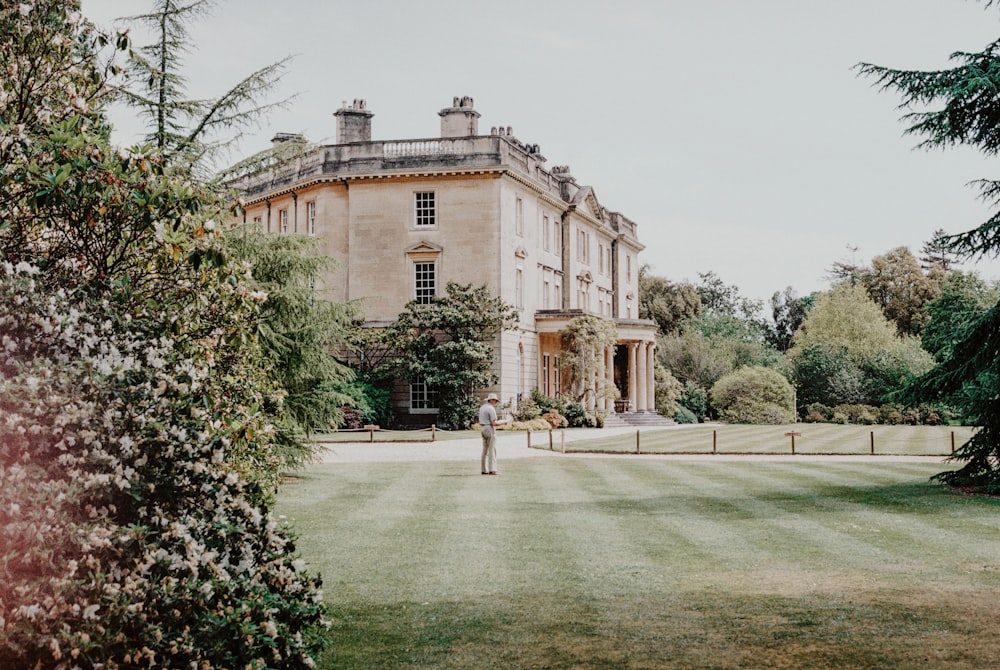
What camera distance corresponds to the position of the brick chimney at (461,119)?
146 feet

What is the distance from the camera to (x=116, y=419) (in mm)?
4637

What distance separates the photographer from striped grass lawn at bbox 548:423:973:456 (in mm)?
27359

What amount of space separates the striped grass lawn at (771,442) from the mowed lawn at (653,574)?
10.8 m

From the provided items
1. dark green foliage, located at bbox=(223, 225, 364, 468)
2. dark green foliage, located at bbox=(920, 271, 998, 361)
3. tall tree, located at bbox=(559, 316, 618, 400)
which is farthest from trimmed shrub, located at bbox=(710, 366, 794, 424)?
dark green foliage, located at bbox=(223, 225, 364, 468)

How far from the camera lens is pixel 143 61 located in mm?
11875

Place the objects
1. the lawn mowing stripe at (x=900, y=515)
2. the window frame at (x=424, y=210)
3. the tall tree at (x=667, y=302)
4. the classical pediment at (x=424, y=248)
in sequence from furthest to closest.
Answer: the tall tree at (x=667, y=302), the window frame at (x=424, y=210), the classical pediment at (x=424, y=248), the lawn mowing stripe at (x=900, y=515)

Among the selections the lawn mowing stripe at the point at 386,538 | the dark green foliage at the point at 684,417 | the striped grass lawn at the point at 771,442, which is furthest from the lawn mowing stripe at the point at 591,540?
the dark green foliage at the point at 684,417

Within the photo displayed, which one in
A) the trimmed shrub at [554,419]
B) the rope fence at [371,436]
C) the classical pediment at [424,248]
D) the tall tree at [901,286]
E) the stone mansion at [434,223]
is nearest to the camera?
the rope fence at [371,436]

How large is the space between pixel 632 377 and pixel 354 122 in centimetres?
2035

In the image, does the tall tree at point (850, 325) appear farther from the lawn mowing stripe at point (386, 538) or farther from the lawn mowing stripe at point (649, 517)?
the lawn mowing stripe at point (386, 538)

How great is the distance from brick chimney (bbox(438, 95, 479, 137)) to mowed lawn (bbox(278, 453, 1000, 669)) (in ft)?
100

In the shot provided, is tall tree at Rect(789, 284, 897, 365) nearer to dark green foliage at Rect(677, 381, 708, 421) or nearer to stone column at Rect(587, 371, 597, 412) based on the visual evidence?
dark green foliage at Rect(677, 381, 708, 421)

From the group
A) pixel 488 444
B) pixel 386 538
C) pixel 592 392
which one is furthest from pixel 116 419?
pixel 592 392

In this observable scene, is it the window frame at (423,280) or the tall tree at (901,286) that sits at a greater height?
the tall tree at (901,286)
